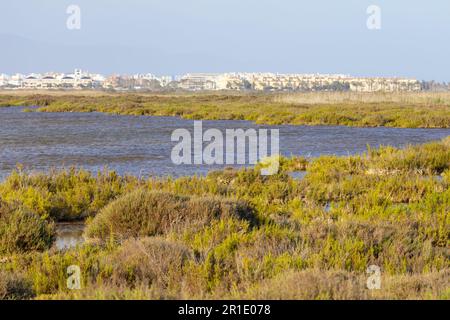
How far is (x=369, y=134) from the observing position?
123 feet

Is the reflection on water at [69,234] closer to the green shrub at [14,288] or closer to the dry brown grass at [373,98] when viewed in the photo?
the green shrub at [14,288]

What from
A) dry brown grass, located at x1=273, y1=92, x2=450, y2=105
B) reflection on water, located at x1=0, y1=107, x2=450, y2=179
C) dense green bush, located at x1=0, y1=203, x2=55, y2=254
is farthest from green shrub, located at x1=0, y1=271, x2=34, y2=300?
dry brown grass, located at x1=273, y1=92, x2=450, y2=105

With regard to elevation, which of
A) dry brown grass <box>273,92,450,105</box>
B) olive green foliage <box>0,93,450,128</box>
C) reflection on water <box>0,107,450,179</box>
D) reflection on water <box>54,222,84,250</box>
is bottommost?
reflection on water <box>0,107,450,179</box>

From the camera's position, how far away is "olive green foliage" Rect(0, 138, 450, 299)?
663 cm

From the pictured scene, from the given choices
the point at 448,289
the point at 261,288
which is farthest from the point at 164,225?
the point at 448,289

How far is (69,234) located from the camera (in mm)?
11781

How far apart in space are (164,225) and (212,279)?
307 cm

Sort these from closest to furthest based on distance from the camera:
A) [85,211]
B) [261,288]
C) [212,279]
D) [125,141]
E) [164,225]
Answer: [261,288], [212,279], [164,225], [85,211], [125,141]

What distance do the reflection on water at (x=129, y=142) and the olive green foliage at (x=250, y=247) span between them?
283 inches

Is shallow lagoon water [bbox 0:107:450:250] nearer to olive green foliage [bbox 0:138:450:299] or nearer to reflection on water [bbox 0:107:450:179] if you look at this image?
reflection on water [bbox 0:107:450:179]

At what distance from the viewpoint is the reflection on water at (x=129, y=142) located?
77.4 ft

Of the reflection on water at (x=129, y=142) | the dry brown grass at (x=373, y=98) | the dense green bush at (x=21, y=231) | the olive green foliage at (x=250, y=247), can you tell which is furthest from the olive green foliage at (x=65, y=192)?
the dry brown grass at (x=373, y=98)

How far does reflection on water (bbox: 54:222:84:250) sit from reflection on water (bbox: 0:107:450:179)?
769cm
